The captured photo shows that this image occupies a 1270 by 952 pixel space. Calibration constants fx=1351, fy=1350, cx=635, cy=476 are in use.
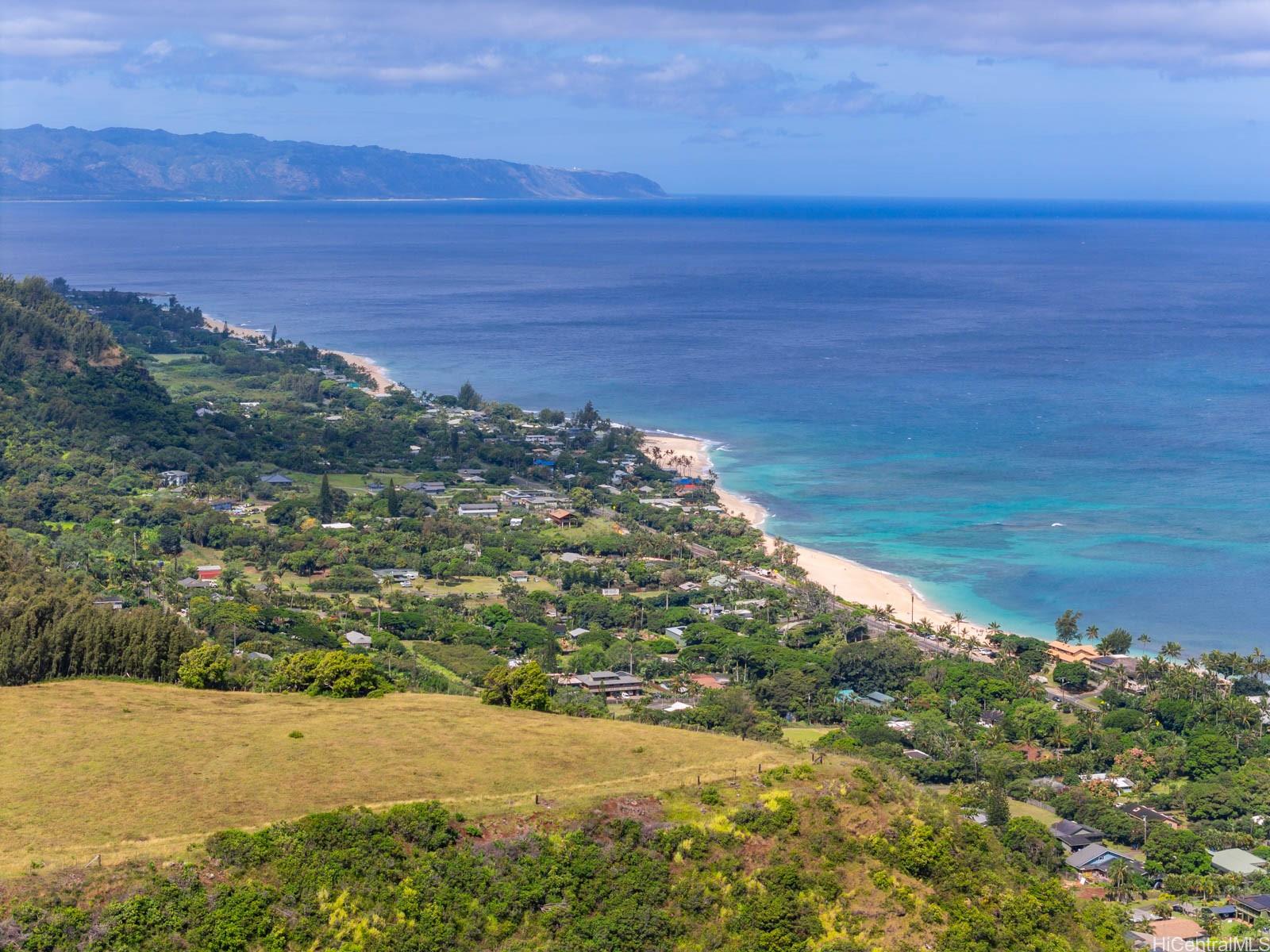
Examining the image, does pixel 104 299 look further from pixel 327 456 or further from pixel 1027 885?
pixel 1027 885

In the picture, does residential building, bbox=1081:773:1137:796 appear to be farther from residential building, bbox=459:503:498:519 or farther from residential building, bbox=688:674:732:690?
residential building, bbox=459:503:498:519

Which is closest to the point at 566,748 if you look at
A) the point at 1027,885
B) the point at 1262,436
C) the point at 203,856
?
the point at 203,856

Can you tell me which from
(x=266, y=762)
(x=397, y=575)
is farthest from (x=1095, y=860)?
(x=397, y=575)

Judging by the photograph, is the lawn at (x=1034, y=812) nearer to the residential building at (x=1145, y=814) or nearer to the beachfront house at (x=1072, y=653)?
the residential building at (x=1145, y=814)

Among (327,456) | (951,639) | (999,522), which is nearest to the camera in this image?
(951,639)

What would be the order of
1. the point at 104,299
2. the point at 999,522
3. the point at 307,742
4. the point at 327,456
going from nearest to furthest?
1. the point at 307,742
2. the point at 999,522
3. the point at 327,456
4. the point at 104,299

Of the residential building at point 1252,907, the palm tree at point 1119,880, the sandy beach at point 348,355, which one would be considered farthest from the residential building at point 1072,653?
the sandy beach at point 348,355

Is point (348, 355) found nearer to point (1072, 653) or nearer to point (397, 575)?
point (397, 575)

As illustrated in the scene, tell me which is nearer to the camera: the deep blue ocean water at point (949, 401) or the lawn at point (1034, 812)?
the lawn at point (1034, 812)
